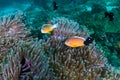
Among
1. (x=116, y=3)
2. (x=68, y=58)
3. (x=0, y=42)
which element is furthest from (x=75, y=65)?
(x=116, y=3)

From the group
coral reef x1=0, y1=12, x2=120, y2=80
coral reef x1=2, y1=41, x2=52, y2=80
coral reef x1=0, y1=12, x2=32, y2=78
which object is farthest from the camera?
coral reef x1=0, y1=12, x2=32, y2=78

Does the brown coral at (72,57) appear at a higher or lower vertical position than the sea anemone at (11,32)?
lower

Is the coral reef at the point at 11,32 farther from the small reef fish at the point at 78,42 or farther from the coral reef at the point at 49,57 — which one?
the small reef fish at the point at 78,42

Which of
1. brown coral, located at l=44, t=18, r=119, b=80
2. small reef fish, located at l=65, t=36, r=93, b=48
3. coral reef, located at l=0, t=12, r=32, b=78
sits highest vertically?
coral reef, located at l=0, t=12, r=32, b=78

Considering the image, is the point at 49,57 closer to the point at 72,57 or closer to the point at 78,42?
the point at 72,57

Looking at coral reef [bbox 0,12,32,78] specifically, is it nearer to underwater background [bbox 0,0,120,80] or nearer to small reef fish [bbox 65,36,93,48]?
underwater background [bbox 0,0,120,80]

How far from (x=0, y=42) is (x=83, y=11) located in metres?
6.13

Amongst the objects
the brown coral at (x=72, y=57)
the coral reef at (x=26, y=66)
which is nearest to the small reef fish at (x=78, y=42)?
the brown coral at (x=72, y=57)

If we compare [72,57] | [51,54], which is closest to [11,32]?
[51,54]

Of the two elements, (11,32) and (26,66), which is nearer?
(26,66)

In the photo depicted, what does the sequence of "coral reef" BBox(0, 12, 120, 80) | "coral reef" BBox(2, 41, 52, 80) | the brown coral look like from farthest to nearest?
the brown coral, "coral reef" BBox(0, 12, 120, 80), "coral reef" BBox(2, 41, 52, 80)

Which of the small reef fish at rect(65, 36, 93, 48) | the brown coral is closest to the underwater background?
the brown coral

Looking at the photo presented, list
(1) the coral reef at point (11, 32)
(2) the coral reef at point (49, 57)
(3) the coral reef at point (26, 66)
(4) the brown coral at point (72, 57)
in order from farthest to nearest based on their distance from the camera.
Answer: (1) the coral reef at point (11, 32) → (4) the brown coral at point (72, 57) → (2) the coral reef at point (49, 57) → (3) the coral reef at point (26, 66)

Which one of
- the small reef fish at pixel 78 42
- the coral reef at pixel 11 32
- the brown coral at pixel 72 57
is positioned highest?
the coral reef at pixel 11 32
